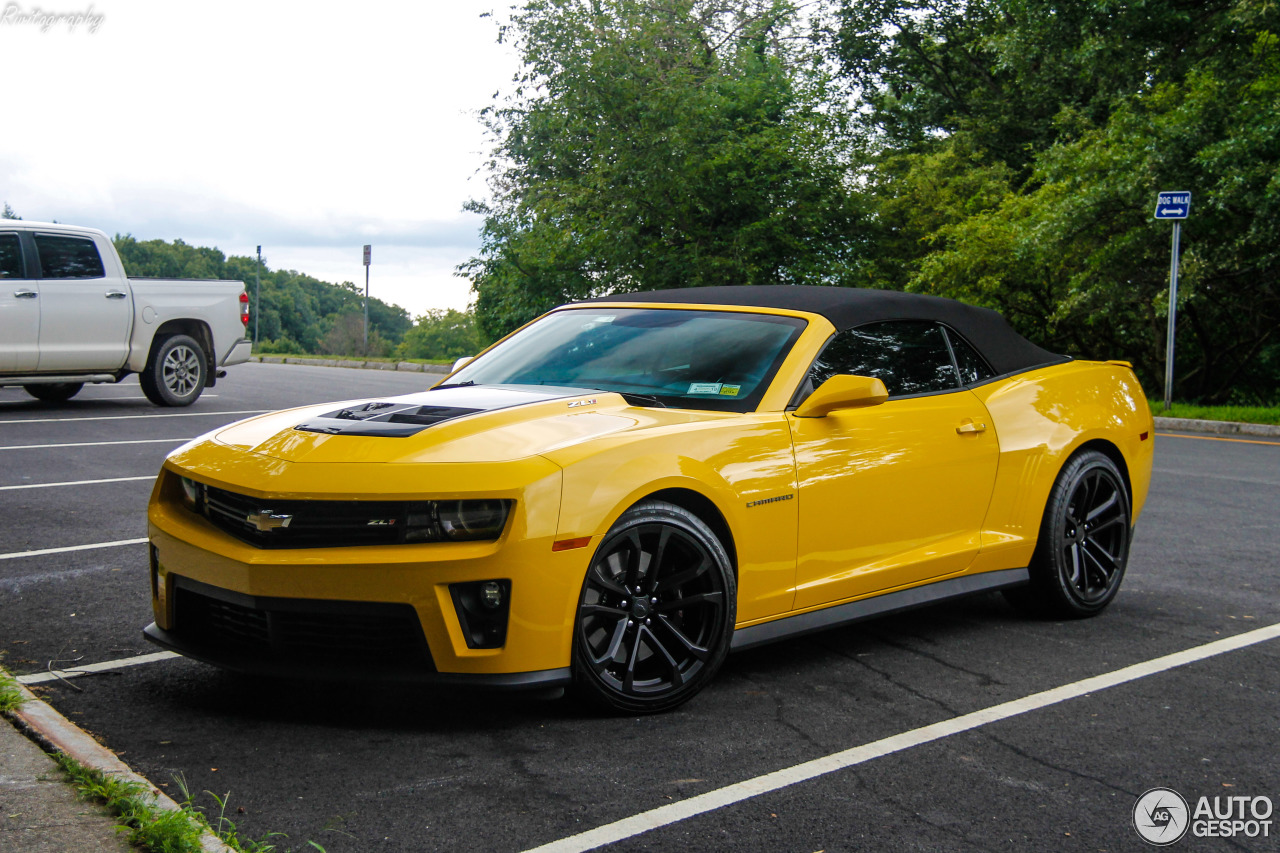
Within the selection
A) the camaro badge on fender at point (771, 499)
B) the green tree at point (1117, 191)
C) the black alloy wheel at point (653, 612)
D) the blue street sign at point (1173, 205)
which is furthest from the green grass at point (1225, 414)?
the black alloy wheel at point (653, 612)

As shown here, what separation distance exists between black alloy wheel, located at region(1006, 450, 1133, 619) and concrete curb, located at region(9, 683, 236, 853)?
3609mm

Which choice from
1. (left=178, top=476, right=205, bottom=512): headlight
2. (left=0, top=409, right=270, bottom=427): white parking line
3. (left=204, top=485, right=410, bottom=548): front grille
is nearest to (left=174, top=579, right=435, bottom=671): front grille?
(left=204, top=485, right=410, bottom=548): front grille

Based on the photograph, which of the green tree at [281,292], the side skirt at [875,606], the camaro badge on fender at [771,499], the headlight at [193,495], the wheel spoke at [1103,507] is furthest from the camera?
the green tree at [281,292]

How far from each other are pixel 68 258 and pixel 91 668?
33.3 feet

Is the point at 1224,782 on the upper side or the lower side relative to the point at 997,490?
lower

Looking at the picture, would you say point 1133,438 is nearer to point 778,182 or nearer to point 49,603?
point 49,603

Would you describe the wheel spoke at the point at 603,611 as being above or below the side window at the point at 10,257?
below

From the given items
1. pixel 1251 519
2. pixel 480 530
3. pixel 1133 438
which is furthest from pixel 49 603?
pixel 1251 519

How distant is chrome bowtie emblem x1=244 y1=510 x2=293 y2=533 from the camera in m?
3.53

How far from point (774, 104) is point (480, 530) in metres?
21.5

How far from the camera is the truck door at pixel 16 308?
1244 cm

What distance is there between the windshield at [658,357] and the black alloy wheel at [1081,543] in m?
1.54

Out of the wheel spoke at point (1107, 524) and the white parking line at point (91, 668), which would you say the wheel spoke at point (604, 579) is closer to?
the white parking line at point (91, 668)

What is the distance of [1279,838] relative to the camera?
2.98 meters
